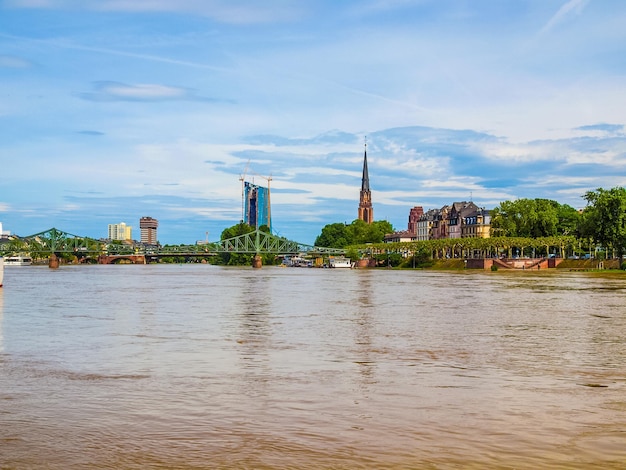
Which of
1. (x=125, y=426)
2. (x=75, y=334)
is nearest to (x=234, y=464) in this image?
(x=125, y=426)

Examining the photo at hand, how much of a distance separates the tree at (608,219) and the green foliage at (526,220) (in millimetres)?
31097

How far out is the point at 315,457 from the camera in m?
8.88

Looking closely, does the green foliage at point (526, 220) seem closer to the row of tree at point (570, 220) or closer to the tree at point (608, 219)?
the row of tree at point (570, 220)

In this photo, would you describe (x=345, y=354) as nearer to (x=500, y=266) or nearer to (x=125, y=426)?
(x=125, y=426)

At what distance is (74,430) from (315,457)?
11.1 ft

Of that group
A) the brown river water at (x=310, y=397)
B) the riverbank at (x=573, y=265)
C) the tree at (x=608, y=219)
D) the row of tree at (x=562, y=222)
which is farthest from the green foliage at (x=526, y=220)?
the brown river water at (x=310, y=397)

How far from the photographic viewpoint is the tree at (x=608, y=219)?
105188 millimetres


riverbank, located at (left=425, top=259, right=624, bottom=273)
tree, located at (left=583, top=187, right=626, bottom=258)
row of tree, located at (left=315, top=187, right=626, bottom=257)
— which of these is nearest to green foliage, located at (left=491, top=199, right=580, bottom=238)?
row of tree, located at (left=315, top=187, right=626, bottom=257)

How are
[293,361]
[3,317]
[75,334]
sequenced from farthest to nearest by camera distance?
[3,317] < [75,334] < [293,361]

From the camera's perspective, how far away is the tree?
10519 cm

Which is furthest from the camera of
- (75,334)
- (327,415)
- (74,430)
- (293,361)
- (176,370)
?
(75,334)

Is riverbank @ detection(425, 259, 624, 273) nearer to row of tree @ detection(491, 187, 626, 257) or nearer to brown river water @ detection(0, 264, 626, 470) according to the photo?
row of tree @ detection(491, 187, 626, 257)

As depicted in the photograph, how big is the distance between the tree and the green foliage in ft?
102

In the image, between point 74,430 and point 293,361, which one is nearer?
point 74,430
